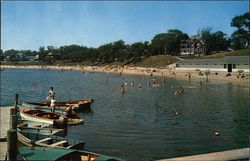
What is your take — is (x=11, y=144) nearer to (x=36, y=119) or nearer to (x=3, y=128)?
(x=3, y=128)

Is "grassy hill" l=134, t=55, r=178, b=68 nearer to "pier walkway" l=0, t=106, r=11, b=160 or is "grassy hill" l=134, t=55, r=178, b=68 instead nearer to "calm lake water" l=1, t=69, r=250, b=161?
"calm lake water" l=1, t=69, r=250, b=161

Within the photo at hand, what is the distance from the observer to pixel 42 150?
12266 millimetres

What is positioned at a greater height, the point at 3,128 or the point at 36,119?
the point at 36,119

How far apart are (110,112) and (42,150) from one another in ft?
58.5

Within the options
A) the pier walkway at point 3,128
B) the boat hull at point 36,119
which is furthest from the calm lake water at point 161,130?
the pier walkway at point 3,128

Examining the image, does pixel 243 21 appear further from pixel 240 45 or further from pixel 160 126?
pixel 160 126

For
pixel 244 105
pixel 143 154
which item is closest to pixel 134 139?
pixel 143 154

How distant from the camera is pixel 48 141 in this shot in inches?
574

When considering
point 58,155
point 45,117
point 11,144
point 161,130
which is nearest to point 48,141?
point 58,155

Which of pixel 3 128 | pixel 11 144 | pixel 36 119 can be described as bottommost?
pixel 3 128

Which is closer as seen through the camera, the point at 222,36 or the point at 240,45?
the point at 240,45

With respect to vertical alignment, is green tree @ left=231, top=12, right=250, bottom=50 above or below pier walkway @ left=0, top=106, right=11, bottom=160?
above

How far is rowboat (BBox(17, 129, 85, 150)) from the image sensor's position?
1402 cm

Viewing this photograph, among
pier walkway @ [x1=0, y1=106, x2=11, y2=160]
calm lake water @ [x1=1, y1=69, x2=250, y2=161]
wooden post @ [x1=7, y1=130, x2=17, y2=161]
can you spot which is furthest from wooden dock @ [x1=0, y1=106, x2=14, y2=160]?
calm lake water @ [x1=1, y1=69, x2=250, y2=161]
